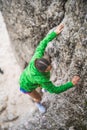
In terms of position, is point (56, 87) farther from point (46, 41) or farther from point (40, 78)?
point (46, 41)

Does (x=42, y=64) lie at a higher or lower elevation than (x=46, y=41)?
lower

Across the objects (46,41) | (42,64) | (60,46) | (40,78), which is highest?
(46,41)

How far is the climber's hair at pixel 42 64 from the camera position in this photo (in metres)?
5.54

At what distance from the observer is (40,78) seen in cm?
580

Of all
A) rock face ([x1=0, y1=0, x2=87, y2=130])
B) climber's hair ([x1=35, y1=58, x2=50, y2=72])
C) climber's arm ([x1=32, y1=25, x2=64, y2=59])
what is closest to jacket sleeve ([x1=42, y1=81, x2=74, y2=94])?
climber's hair ([x1=35, y1=58, x2=50, y2=72])

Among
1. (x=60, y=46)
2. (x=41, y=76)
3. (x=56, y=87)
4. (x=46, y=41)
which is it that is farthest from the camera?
(x=60, y=46)

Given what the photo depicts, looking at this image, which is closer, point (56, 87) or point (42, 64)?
point (42, 64)

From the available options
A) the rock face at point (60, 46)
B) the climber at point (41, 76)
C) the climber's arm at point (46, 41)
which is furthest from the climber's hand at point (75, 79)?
the climber's arm at point (46, 41)

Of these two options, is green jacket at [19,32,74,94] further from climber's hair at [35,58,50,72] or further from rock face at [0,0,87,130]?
rock face at [0,0,87,130]

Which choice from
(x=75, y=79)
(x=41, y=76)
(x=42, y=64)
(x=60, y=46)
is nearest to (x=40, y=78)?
(x=41, y=76)

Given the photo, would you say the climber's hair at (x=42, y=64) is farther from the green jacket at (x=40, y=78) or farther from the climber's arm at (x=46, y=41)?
the climber's arm at (x=46, y=41)

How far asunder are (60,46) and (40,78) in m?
1.12

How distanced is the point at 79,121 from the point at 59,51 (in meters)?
1.84

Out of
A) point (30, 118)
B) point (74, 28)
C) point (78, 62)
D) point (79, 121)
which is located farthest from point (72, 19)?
point (30, 118)
